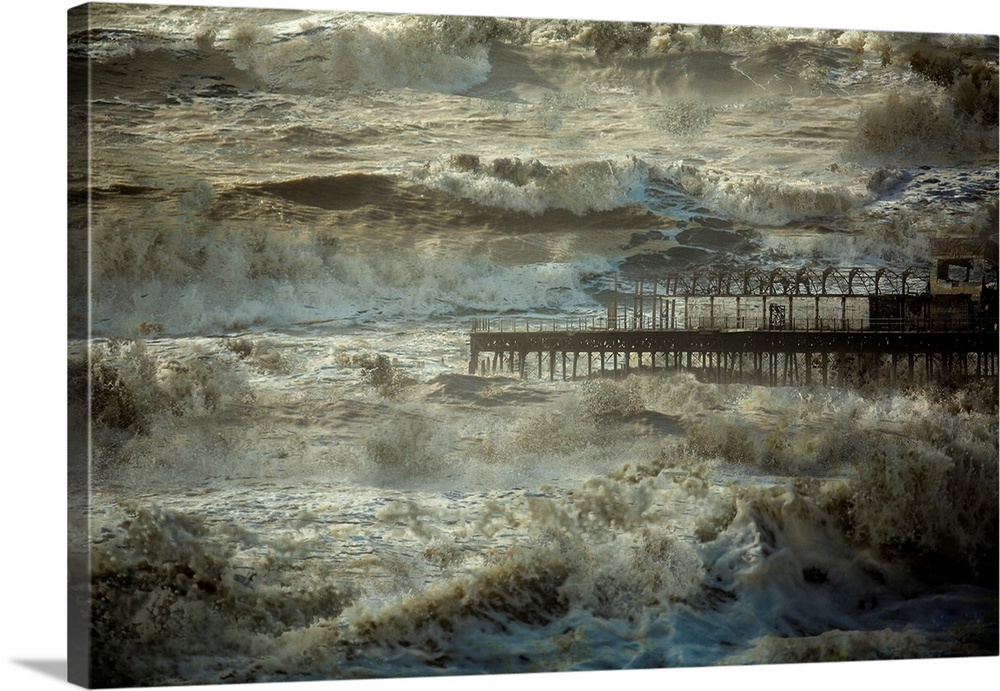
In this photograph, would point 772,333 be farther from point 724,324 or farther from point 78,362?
point 78,362

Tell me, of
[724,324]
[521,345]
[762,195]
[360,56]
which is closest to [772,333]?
[724,324]

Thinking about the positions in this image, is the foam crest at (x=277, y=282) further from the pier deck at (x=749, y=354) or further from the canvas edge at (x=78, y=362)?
the pier deck at (x=749, y=354)

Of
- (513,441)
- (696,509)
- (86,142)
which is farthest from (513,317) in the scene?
(86,142)

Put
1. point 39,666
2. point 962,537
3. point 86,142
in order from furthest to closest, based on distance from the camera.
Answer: point 962,537
point 39,666
point 86,142

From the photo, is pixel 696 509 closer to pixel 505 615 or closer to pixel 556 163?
pixel 505 615

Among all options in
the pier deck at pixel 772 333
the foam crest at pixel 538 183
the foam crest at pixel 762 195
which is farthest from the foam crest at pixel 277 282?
the foam crest at pixel 762 195

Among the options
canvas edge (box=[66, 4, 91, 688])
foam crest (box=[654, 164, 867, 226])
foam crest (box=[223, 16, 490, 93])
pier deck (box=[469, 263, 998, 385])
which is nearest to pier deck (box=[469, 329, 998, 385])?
pier deck (box=[469, 263, 998, 385])
